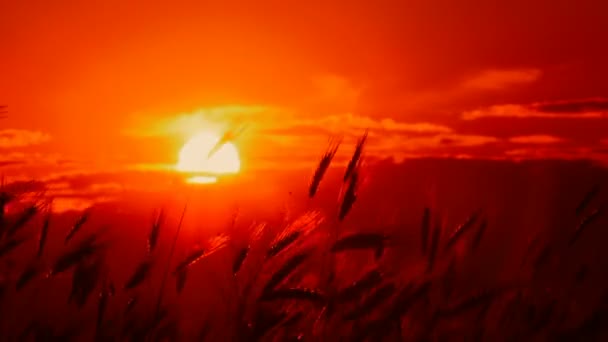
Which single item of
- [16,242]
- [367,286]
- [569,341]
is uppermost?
[16,242]

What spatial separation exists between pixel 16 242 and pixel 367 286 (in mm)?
1692

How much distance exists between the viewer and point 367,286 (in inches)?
142

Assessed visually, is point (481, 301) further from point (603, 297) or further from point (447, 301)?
point (603, 297)

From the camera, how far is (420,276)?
12.8 feet

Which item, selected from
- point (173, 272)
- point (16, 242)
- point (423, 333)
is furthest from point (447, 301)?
point (16, 242)

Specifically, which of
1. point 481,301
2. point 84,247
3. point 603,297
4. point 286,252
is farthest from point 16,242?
point 603,297

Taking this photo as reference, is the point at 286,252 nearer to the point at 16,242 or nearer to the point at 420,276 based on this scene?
the point at 420,276

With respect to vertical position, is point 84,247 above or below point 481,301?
above

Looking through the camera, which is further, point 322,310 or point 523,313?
point 523,313

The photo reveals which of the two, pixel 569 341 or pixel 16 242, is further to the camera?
pixel 569 341

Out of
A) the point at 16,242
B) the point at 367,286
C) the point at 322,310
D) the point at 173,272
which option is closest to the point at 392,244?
the point at 367,286

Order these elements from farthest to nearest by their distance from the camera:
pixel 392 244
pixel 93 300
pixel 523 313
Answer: pixel 523 313 < pixel 93 300 < pixel 392 244

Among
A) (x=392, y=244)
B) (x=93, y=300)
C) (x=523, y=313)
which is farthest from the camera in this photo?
(x=523, y=313)

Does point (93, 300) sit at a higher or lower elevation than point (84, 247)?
lower
